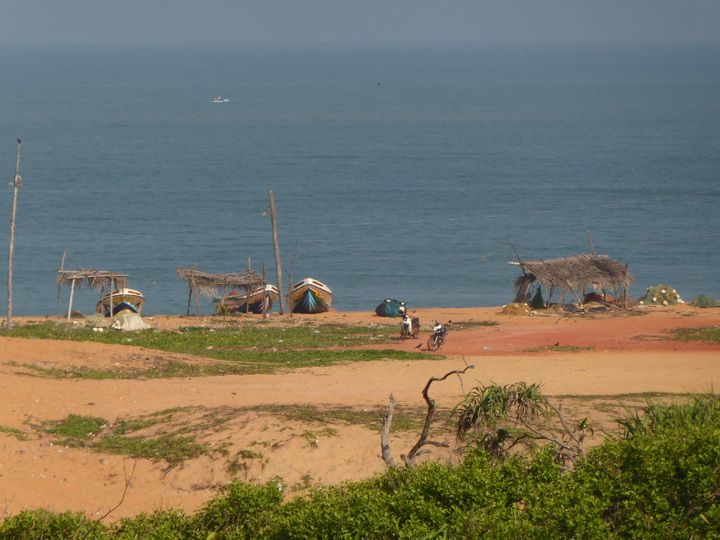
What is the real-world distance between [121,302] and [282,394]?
19833 mm

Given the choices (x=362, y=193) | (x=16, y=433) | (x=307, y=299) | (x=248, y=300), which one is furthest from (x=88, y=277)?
(x=362, y=193)

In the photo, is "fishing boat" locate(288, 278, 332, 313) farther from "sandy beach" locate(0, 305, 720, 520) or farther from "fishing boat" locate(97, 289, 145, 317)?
"sandy beach" locate(0, 305, 720, 520)

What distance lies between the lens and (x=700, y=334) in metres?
27.5

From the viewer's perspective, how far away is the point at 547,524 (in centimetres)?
917

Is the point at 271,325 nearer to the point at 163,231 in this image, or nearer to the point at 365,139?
the point at 163,231

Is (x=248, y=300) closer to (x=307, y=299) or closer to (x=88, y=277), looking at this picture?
(x=307, y=299)

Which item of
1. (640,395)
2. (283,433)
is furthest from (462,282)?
(283,433)

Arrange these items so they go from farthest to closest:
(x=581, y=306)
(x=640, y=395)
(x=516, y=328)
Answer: (x=581, y=306)
(x=516, y=328)
(x=640, y=395)

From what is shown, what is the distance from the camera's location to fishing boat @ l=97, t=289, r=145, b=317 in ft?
121

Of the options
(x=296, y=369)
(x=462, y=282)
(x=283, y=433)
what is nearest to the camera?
(x=283, y=433)

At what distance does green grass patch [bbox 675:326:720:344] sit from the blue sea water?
15.1m

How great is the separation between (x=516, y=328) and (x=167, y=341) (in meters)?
11.0

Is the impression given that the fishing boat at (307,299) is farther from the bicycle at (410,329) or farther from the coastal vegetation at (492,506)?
the coastal vegetation at (492,506)

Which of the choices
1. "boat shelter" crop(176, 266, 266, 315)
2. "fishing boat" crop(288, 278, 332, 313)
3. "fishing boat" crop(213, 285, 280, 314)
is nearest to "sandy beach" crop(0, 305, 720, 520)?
"boat shelter" crop(176, 266, 266, 315)
